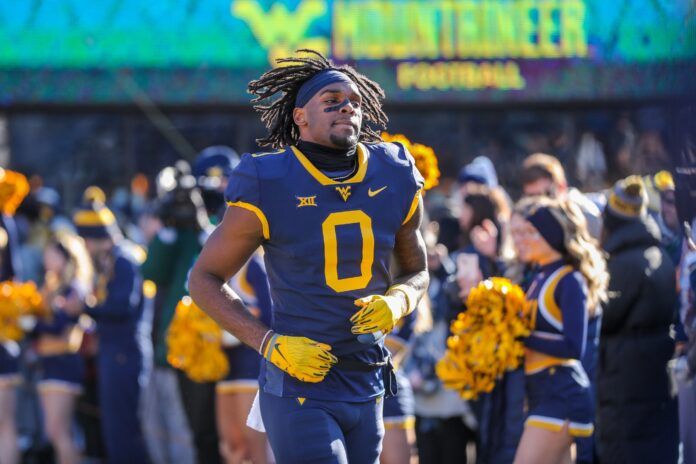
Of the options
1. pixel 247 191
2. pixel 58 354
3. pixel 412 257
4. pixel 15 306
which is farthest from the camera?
pixel 58 354

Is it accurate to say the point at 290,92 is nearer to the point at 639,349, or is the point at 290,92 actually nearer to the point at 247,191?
the point at 247,191

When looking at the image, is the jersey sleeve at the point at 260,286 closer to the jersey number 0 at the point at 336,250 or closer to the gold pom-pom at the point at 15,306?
the gold pom-pom at the point at 15,306

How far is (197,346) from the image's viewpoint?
7.33 meters

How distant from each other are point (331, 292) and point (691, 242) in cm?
186

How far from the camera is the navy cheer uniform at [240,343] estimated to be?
23.2ft

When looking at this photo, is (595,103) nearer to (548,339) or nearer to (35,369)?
(35,369)

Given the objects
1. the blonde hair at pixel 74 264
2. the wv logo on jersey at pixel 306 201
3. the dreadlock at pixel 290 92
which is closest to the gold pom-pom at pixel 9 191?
the blonde hair at pixel 74 264

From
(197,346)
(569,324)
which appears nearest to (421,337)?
(197,346)

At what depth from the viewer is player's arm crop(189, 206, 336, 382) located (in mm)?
4340

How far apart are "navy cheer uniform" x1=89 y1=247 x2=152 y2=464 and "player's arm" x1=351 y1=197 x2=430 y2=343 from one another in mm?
4199

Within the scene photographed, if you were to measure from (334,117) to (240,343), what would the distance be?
2960mm

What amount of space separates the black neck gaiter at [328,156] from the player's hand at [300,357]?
0.66 m

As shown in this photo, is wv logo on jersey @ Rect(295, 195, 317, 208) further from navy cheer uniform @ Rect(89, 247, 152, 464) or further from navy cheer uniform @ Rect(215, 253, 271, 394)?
navy cheer uniform @ Rect(89, 247, 152, 464)

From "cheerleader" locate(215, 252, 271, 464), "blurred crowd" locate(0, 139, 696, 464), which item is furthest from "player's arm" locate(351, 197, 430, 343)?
"cheerleader" locate(215, 252, 271, 464)
